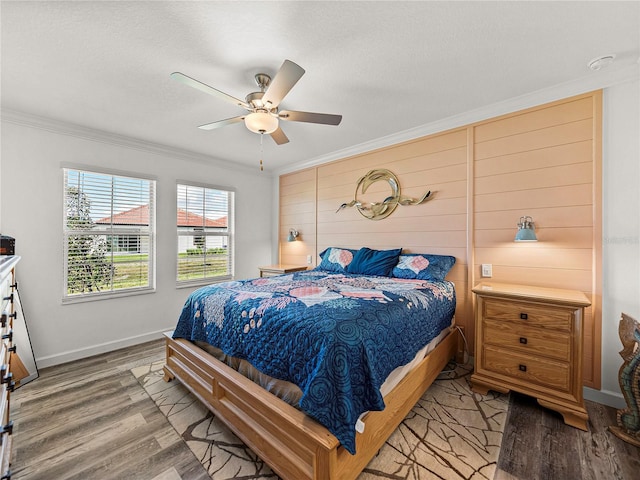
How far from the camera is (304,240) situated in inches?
175

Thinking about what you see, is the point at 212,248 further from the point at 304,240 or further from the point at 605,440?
the point at 605,440

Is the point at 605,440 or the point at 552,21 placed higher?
the point at 552,21

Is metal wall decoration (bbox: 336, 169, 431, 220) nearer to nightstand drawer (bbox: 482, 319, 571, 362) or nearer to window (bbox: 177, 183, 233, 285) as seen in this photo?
nightstand drawer (bbox: 482, 319, 571, 362)

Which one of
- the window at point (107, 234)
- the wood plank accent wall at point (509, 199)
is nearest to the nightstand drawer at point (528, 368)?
the wood plank accent wall at point (509, 199)

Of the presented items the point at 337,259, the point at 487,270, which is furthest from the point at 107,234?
the point at 487,270

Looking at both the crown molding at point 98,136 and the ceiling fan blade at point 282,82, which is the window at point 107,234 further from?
the ceiling fan blade at point 282,82

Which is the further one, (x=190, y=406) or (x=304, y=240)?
(x=304, y=240)

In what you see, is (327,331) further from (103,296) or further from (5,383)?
(103,296)

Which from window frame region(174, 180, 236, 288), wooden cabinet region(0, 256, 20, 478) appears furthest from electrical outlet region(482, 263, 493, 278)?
window frame region(174, 180, 236, 288)

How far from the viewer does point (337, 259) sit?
350cm

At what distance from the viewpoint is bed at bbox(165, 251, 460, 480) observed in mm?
1234

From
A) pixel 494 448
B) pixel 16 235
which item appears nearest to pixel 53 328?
pixel 16 235

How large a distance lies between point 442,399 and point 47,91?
13.6 feet

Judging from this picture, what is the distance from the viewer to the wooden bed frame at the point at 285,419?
123 cm
